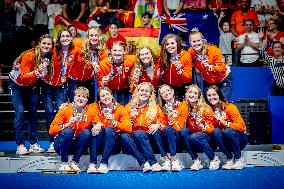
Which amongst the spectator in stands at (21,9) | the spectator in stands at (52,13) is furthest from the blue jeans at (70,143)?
the spectator in stands at (21,9)

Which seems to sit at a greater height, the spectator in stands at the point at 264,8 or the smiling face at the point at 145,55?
the spectator in stands at the point at 264,8

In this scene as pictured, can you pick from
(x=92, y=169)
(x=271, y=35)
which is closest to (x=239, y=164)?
(x=92, y=169)

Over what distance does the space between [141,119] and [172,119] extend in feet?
1.26

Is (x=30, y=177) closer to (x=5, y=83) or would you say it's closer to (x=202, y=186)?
(x=202, y=186)

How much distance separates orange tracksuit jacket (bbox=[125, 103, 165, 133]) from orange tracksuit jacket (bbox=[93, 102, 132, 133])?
13 centimetres

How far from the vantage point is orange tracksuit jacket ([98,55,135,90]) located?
581 centimetres

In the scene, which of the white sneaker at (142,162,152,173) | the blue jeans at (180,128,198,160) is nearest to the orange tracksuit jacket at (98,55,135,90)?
the blue jeans at (180,128,198,160)

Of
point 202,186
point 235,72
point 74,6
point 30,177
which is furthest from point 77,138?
point 74,6

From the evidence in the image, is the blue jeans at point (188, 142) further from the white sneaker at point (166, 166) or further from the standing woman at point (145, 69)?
the standing woman at point (145, 69)

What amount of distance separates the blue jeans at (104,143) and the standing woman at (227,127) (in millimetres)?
1232

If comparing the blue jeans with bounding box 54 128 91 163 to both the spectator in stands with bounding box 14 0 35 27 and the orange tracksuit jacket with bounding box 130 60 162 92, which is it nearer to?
the orange tracksuit jacket with bounding box 130 60 162 92

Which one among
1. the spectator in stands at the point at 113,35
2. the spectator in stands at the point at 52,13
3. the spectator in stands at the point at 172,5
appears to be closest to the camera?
the spectator in stands at the point at 113,35

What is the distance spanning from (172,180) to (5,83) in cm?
502

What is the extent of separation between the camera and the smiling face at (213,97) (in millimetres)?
5561
